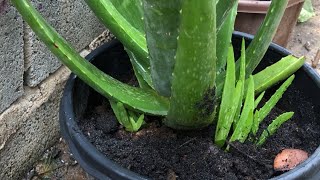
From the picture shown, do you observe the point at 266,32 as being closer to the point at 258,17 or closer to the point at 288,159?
the point at 288,159

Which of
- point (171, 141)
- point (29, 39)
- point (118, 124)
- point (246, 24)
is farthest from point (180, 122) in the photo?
point (246, 24)

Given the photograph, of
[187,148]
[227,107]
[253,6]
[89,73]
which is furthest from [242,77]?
[253,6]

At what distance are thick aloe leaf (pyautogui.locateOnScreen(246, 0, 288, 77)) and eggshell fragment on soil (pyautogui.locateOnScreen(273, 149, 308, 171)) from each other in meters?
0.20

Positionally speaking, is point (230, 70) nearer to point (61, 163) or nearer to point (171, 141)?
point (171, 141)

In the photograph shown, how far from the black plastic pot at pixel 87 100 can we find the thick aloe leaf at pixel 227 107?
0.56 ft

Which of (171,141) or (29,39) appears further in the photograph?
(29,39)

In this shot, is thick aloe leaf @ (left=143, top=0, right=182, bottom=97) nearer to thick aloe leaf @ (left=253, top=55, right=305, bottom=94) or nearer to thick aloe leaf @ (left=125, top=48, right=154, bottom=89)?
thick aloe leaf @ (left=125, top=48, right=154, bottom=89)

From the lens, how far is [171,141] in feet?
3.79

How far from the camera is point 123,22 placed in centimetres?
114

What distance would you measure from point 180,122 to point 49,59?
1.54 ft

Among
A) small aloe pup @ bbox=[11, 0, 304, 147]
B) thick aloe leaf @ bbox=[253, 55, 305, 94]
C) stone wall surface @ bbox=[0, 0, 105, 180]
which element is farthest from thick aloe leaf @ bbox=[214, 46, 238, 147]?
stone wall surface @ bbox=[0, 0, 105, 180]

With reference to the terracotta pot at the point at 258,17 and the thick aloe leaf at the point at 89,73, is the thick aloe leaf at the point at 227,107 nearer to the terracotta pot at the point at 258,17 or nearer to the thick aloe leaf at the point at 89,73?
the thick aloe leaf at the point at 89,73

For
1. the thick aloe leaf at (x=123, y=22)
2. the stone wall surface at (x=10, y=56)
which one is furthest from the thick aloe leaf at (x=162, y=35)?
the stone wall surface at (x=10, y=56)

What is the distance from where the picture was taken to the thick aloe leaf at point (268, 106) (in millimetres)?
1133
